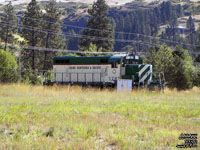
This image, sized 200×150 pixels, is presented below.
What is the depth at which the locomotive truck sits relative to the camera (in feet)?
90.8

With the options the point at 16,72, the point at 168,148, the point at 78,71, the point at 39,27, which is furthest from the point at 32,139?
the point at 39,27

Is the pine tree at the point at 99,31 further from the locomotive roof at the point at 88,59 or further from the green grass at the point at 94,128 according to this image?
the green grass at the point at 94,128

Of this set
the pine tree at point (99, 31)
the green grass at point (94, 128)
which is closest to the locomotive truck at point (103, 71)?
the green grass at point (94, 128)

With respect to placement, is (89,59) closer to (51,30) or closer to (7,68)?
(7,68)

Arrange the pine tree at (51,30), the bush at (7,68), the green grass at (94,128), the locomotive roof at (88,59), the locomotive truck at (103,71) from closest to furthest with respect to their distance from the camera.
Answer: the green grass at (94,128) → the locomotive truck at (103,71) → the locomotive roof at (88,59) → the bush at (7,68) → the pine tree at (51,30)

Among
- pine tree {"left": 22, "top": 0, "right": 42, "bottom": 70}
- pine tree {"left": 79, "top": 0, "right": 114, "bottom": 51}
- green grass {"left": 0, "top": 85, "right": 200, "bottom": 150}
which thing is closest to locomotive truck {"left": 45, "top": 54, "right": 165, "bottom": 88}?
green grass {"left": 0, "top": 85, "right": 200, "bottom": 150}

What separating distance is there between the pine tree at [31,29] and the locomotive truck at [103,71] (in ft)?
111

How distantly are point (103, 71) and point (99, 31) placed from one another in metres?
42.9

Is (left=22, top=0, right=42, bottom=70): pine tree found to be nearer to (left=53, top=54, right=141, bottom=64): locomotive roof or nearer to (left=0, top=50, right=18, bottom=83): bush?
(left=0, top=50, right=18, bottom=83): bush

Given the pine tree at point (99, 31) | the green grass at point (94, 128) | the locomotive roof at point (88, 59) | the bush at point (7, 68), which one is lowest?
the bush at point (7, 68)

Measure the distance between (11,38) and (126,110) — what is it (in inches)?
2739

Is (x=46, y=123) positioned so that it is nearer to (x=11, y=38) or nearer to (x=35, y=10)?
(x=35, y=10)

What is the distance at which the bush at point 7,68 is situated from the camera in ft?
183

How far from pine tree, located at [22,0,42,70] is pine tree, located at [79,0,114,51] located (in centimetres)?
1030
